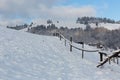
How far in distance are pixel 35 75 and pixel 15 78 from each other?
163 cm

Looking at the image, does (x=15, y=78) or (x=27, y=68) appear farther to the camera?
(x=27, y=68)

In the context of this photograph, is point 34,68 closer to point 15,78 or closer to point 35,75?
point 35,75

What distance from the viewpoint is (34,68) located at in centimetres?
1644

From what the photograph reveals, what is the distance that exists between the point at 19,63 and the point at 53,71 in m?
1.67

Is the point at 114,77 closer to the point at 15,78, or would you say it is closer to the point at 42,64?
the point at 42,64

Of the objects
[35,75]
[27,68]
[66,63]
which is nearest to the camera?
[35,75]

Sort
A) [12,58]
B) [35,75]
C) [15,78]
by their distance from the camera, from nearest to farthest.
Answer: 1. [15,78]
2. [35,75]
3. [12,58]

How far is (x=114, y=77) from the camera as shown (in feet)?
55.7

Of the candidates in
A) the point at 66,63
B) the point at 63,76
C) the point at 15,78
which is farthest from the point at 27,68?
the point at 66,63

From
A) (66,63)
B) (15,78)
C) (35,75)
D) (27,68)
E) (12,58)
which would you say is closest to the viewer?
(15,78)

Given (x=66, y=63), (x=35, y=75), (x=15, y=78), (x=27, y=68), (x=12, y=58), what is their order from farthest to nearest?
(x=66, y=63) < (x=12, y=58) < (x=27, y=68) < (x=35, y=75) < (x=15, y=78)

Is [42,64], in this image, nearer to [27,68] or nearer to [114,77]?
[27,68]

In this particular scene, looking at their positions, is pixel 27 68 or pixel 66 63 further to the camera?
pixel 66 63

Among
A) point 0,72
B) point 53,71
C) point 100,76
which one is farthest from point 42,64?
point 0,72
